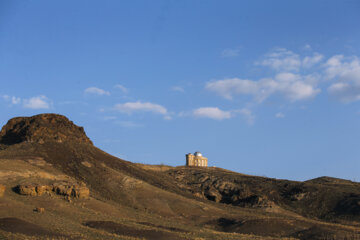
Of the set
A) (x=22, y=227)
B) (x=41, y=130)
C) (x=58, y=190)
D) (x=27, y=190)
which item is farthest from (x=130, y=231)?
(x=41, y=130)

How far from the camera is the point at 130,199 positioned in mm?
53562

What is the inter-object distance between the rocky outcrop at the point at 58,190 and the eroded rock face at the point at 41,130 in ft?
54.8

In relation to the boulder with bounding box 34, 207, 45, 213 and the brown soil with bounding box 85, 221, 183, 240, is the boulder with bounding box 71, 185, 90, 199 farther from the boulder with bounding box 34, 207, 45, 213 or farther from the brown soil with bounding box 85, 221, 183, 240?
the brown soil with bounding box 85, 221, 183, 240

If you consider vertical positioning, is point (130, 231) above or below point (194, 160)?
below

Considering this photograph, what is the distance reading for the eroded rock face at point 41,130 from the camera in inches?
2505

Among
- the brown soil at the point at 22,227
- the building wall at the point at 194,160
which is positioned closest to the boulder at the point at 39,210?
the brown soil at the point at 22,227

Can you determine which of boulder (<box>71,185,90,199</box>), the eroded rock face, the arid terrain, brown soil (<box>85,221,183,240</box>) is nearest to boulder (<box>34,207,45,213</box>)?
the arid terrain

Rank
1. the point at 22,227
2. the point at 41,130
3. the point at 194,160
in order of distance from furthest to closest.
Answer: the point at 194,160 → the point at 41,130 → the point at 22,227

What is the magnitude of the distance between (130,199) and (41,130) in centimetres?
2064

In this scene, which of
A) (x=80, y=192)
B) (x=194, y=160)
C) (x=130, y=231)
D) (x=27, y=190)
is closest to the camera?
(x=130, y=231)

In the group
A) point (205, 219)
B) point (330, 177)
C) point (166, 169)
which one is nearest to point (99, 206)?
point (205, 219)

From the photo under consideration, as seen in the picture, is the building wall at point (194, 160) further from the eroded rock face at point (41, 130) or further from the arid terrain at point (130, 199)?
the eroded rock face at point (41, 130)

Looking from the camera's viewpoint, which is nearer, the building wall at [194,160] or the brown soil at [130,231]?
the brown soil at [130,231]

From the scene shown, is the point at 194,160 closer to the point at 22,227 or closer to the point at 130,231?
the point at 130,231
